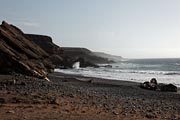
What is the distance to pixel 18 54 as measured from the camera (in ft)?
105

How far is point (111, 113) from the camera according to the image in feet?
49.6

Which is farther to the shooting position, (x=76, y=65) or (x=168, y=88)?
(x=76, y=65)

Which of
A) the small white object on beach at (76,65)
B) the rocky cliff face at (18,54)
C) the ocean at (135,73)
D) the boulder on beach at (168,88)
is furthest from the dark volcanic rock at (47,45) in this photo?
the small white object on beach at (76,65)

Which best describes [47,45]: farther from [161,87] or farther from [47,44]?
[161,87]

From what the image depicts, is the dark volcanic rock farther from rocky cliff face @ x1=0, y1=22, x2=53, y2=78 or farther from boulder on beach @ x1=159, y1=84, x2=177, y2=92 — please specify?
boulder on beach @ x1=159, y1=84, x2=177, y2=92

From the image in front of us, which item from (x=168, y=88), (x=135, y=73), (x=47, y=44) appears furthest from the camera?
(x=135, y=73)

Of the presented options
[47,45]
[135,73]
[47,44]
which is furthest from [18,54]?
[135,73]

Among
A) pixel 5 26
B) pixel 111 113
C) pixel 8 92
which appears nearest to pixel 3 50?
pixel 5 26

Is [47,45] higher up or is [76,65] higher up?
[47,45]

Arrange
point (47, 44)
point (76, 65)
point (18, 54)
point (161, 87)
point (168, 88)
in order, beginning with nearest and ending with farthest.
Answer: point (18, 54) < point (168, 88) < point (161, 87) < point (47, 44) < point (76, 65)

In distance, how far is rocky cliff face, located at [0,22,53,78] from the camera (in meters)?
30.9

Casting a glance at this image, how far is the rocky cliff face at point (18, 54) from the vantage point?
30.9 meters

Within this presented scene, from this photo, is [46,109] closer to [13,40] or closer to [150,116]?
[150,116]

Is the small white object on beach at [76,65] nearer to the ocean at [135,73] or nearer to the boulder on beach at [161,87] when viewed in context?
the ocean at [135,73]
